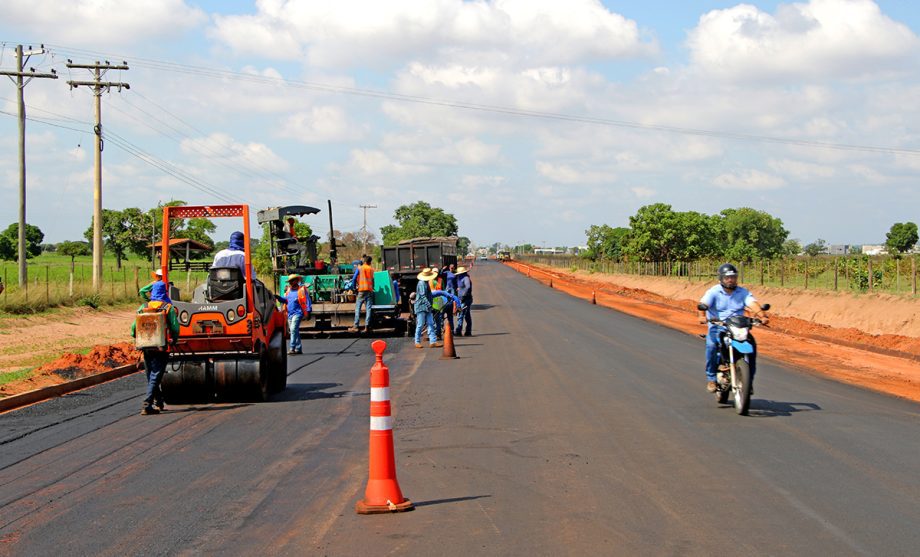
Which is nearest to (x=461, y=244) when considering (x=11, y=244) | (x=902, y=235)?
(x=11, y=244)

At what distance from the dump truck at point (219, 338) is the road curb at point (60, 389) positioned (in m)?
1.61

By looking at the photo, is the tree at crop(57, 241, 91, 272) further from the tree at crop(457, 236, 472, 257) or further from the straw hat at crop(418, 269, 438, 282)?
the straw hat at crop(418, 269, 438, 282)

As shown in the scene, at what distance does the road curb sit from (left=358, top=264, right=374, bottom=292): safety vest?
7288mm

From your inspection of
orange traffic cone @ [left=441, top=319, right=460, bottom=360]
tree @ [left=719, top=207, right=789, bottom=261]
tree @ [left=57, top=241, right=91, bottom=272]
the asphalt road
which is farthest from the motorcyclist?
tree @ [left=719, top=207, right=789, bottom=261]

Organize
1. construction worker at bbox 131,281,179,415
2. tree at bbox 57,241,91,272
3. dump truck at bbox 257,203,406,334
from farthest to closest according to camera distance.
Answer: tree at bbox 57,241,91,272 < dump truck at bbox 257,203,406,334 < construction worker at bbox 131,281,179,415

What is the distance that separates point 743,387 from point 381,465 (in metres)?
5.67

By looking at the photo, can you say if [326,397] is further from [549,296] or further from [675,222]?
[675,222]

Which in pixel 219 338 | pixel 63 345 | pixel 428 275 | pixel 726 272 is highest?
pixel 726 272

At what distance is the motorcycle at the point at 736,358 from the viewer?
10.9 metres

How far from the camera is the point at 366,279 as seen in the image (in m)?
23.5

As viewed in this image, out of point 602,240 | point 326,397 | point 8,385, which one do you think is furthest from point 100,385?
point 602,240

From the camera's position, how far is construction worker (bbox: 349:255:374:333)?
23.4 m

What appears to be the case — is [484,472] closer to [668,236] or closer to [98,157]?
[98,157]

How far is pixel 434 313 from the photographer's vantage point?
71.0 feet
